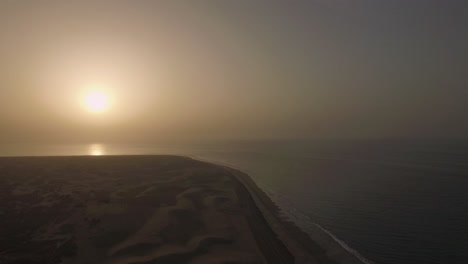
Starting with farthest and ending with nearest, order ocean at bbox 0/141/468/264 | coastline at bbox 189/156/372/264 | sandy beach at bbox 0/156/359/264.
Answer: ocean at bbox 0/141/468/264, coastline at bbox 189/156/372/264, sandy beach at bbox 0/156/359/264

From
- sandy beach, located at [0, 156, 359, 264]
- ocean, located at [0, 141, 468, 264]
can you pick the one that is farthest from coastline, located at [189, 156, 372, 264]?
ocean, located at [0, 141, 468, 264]

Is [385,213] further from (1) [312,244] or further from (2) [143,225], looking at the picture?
(2) [143,225]

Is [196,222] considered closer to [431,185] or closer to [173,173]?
[173,173]

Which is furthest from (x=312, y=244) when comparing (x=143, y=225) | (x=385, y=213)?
(x=385, y=213)

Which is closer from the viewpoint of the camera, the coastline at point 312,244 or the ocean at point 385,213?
the coastline at point 312,244

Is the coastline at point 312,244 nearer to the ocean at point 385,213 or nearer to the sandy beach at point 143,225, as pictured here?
the sandy beach at point 143,225

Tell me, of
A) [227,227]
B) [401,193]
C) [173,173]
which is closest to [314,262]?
[227,227]

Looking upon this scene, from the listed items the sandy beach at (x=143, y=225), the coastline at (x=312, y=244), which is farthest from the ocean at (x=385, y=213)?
the sandy beach at (x=143, y=225)

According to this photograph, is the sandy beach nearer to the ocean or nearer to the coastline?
the coastline
